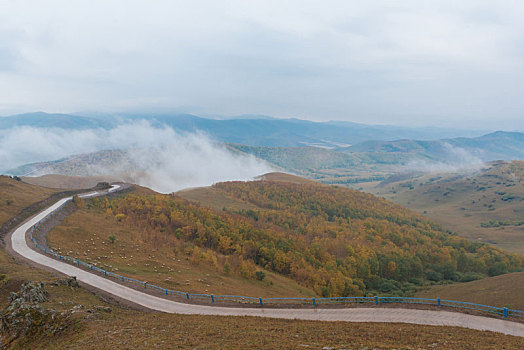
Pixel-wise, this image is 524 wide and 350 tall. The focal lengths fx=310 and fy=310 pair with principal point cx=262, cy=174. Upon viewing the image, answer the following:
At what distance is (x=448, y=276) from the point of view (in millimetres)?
90062

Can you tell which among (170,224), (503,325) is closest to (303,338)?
(503,325)

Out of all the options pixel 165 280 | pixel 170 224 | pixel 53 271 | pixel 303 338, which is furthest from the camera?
pixel 170 224

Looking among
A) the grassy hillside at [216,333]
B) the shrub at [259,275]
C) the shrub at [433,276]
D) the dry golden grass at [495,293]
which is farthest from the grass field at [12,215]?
the shrub at [433,276]

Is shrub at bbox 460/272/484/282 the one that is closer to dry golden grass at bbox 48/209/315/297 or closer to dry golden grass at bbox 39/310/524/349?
dry golden grass at bbox 48/209/315/297

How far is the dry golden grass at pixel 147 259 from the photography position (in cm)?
4428

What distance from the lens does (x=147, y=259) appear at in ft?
170

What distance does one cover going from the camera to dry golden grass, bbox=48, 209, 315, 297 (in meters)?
44.3

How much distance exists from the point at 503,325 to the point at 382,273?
6557 centimetres

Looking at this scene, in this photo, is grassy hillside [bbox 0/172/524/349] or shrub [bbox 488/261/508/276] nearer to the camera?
grassy hillside [bbox 0/172/524/349]

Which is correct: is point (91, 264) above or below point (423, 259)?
above

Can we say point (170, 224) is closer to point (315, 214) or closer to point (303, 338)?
point (303, 338)

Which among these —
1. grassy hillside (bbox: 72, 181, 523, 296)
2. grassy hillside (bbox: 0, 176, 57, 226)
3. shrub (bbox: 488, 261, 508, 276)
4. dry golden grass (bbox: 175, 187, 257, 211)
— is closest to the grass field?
grassy hillside (bbox: 0, 176, 57, 226)

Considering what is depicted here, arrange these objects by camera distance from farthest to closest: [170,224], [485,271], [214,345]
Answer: [485,271] → [170,224] → [214,345]

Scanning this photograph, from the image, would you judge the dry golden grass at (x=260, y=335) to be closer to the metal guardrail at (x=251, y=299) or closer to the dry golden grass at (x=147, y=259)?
the metal guardrail at (x=251, y=299)
